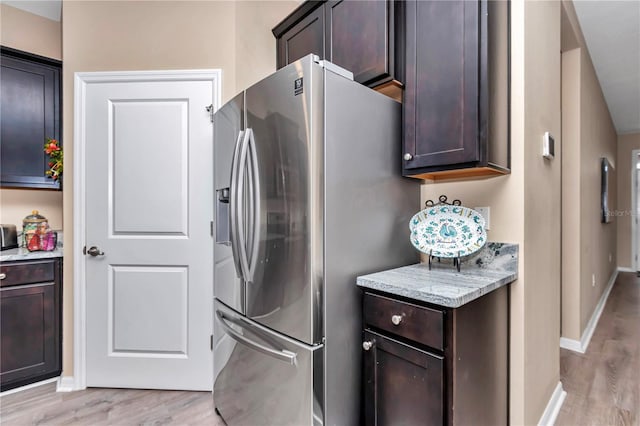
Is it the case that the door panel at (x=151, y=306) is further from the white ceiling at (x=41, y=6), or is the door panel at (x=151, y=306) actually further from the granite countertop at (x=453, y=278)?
the white ceiling at (x=41, y=6)

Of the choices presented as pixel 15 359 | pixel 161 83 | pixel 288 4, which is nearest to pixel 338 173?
pixel 161 83

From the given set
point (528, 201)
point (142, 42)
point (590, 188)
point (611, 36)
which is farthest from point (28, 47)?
point (590, 188)

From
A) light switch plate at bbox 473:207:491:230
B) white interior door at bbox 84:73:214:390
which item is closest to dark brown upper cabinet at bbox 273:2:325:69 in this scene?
white interior door at bbox 84:73:214:390

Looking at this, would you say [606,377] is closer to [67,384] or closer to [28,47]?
[67,384]

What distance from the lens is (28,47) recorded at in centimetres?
269

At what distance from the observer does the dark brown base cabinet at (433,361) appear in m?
1.14

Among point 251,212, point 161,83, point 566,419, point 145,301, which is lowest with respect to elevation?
point 566,419

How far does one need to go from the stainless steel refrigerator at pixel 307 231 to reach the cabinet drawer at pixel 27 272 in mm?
1512

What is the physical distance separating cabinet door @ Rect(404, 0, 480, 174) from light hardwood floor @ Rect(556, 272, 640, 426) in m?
1.73

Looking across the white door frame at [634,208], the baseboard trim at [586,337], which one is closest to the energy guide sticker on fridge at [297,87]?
the baseboard trim at [586,337]

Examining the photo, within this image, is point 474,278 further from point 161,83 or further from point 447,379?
point 161,83

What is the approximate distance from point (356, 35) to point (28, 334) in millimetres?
2812

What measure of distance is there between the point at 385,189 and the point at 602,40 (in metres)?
3.01

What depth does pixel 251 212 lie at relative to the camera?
5.01 feet
